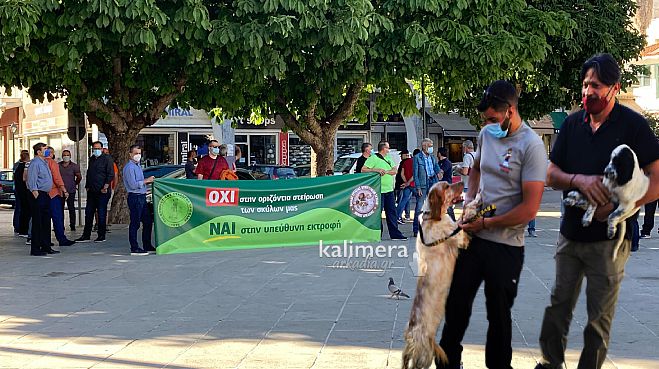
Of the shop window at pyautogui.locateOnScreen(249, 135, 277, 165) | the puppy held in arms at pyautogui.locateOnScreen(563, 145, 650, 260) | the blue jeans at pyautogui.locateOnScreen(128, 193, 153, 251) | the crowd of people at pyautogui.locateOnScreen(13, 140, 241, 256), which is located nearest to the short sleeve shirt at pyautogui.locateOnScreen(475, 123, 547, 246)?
the puppy held in arms at pyautogui.locateOnScreen(563, 145, 650, 260)

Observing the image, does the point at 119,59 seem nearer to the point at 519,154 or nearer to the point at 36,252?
the point at 36,252

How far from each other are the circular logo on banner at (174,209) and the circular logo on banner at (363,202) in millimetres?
3064

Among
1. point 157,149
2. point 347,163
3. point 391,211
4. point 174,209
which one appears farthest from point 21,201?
point 157,149

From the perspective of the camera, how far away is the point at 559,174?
5.34 m

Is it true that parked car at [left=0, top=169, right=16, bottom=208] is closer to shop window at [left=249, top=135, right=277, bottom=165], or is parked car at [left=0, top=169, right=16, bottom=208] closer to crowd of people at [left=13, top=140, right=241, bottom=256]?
crowd of people at [left=13, top=140, right=241, bottom=256]

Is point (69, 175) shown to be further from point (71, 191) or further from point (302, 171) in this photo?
point (302, 171)

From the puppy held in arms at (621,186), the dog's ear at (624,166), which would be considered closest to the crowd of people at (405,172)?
the puppy held in arms at (621,186)

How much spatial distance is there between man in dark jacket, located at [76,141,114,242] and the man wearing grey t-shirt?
13665mm

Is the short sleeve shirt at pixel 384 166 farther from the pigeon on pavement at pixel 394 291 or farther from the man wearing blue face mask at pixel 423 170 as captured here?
the pigeon on pavement at pixel 394 291

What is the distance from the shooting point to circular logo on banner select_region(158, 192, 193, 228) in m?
15.5

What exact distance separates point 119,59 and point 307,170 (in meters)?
13.9

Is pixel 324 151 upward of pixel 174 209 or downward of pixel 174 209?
upward

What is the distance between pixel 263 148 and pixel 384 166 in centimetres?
2674

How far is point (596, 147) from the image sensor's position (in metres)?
5.25
